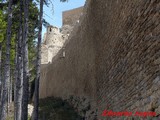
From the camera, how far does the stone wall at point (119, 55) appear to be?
17.5 feet

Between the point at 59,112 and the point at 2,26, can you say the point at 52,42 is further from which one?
the point at 59,112

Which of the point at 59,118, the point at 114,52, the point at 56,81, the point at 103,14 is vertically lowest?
the point at 59,118

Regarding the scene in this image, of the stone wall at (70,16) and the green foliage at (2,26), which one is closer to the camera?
the green foliage at (2,26)

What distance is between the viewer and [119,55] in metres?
7.86

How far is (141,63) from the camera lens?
5898mm

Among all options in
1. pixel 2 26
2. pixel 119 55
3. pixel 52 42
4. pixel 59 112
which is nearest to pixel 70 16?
pixel 52 42

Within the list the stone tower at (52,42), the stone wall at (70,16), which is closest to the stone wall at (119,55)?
the stone tower at (52,42)

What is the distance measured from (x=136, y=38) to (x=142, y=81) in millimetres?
950

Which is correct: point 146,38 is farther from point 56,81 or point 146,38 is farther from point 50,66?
point 50,66

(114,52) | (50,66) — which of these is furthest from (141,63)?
(50,66)

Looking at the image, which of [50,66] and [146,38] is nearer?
[146,38]

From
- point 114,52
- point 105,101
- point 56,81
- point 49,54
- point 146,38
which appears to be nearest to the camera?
point 146,38

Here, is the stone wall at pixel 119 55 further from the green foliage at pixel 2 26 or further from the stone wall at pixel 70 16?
the stone wall at pixel 70 16

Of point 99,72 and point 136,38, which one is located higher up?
point 136,38
